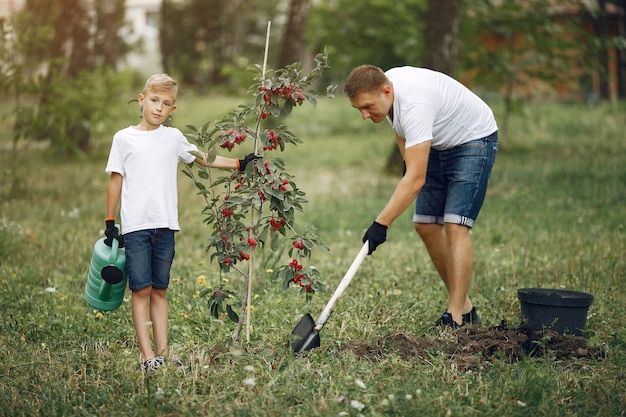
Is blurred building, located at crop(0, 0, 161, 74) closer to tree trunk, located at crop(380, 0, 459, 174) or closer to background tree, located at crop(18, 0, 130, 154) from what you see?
background tree, located at crop(18, 0, 130, 154)

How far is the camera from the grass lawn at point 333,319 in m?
3.96

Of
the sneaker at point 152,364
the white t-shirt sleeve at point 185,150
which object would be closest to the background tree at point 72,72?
the white t-shirt sleeve at point 185,150

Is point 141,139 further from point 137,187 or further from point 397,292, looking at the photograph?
point 397,292

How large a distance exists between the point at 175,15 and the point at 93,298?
38125mm

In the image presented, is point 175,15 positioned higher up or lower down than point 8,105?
higher up

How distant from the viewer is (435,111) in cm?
507

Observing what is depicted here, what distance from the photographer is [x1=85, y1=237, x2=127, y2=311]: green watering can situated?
4469mm

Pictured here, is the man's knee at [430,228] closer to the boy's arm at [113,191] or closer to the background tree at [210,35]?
the boy's arm at [113,191]

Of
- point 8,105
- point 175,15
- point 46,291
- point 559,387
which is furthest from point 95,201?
point 175,15

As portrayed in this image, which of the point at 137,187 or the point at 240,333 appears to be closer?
the point at 137,187

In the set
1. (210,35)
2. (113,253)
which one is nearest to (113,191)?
(113,253)

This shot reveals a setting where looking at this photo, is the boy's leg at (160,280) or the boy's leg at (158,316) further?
the boy's leg at (158,316)

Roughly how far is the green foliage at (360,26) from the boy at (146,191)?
13.5m

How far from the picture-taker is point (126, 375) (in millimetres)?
4305
